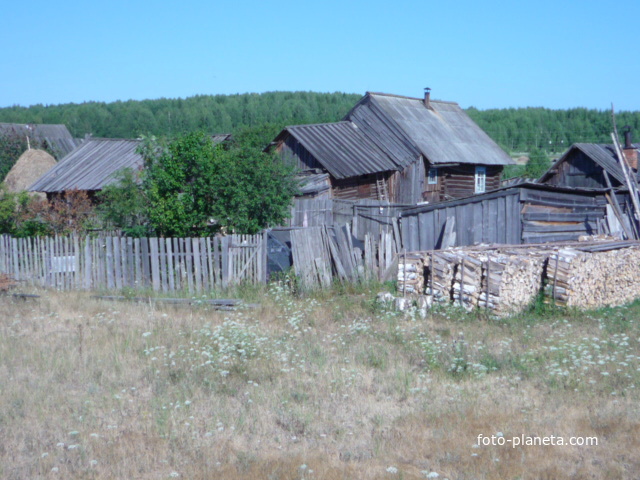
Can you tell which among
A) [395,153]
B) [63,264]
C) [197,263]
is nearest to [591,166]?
[395,153]

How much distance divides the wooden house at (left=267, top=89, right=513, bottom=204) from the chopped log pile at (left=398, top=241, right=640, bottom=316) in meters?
9.92

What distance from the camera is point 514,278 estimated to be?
36.0 feet

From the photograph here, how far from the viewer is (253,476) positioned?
5145 mm

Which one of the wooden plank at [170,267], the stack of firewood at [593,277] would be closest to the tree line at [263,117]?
the wooden plank at [170,267]

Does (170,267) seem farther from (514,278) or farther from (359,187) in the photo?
(359,187)

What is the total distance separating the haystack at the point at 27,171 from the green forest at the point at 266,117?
4741 cm

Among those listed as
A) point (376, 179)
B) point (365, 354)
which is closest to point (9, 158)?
point (376, 179)

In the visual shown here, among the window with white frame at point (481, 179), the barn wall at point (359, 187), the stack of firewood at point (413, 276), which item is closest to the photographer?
the stack of firewood at point (413, 276)

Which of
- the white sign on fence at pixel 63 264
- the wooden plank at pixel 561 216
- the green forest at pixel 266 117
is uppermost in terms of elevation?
the green forest at pixel 266 117

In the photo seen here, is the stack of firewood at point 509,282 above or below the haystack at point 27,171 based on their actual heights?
below

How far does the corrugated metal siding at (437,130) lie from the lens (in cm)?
2723

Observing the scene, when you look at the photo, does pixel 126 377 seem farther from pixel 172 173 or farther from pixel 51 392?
pixel 172 173

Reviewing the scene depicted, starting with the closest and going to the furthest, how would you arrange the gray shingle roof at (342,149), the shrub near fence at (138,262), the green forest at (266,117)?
the shrub near fence at (138,262)
the gray shingle roof at (342,149)
the green forest at (266,117)

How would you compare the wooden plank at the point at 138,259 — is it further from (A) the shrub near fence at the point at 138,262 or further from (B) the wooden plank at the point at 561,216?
(B) the wooden plank at the point at 561,216
